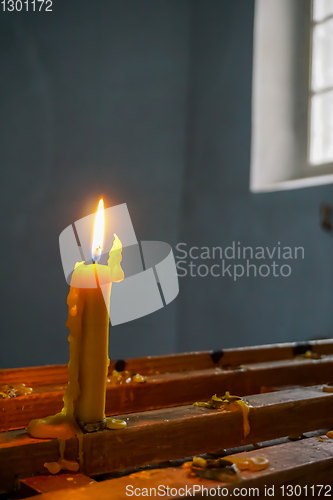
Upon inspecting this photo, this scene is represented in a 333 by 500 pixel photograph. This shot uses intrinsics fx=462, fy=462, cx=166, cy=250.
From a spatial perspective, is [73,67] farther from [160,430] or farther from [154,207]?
[160,430]

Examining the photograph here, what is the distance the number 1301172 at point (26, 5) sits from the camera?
9.20 ft

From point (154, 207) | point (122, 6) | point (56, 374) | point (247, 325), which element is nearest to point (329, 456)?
point (56, 374)

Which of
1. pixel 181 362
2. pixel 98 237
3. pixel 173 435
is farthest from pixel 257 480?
pixel 181 362

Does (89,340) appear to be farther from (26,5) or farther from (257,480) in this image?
(26,5)

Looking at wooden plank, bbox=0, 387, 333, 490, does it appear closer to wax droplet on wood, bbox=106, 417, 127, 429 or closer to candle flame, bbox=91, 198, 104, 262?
wax droplet on wood, bbox=106, 417, 127, 429

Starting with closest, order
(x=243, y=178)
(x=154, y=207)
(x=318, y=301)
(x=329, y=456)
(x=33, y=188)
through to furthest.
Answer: (x=329, y=456) < (x=318, y=301) < (x=33, y=188) < (x=243, y=178) < (x=154, y=207)

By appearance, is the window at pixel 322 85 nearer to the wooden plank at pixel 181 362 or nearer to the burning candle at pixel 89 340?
the wooden plank at pixel 181 362

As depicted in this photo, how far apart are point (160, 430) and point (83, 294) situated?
0.62ft

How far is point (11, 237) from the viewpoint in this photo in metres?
2.81

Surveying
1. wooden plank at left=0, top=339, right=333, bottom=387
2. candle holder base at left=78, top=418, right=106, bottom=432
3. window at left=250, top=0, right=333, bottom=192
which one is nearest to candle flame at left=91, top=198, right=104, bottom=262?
candle holder base at left=78, top=418, right=106, bottom=432

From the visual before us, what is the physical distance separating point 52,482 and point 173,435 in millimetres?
161

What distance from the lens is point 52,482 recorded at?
46 centimetres

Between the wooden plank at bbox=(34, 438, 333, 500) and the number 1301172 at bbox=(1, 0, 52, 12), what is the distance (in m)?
3.02

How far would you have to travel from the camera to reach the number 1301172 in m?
2.80
